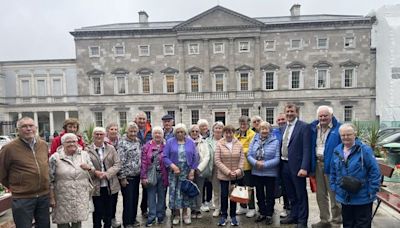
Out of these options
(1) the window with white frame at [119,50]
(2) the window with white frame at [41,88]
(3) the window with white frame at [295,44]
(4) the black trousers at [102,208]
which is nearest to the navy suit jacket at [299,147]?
(4) the black trousers at [102,208]

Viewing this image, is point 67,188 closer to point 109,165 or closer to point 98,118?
point 109,165

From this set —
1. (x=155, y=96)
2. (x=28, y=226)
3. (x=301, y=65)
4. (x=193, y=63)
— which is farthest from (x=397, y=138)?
(x=155, y=96)

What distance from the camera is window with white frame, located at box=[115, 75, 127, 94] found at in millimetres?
29422

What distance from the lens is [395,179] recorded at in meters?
6.57

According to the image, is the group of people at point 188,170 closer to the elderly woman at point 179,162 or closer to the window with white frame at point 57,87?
the elderly woman at point 179,162

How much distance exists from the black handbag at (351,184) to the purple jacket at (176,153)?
8.17ft

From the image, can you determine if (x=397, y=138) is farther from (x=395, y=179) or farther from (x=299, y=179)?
(x=299, y=179)

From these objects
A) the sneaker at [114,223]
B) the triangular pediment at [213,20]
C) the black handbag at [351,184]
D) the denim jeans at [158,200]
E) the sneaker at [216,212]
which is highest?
the triangular pediment at [213,20]

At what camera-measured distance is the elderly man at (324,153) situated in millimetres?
4293

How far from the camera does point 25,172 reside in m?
3.58

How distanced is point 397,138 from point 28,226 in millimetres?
13234

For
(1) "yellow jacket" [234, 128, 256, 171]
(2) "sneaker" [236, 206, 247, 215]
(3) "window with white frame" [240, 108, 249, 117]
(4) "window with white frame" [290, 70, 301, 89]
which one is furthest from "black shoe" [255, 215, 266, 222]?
(4) "window with white frame" [290, 70, 301, 89]

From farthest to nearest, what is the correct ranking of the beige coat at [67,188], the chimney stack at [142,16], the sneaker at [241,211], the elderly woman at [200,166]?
the chimney stack at [142,16], the sneaker at [241,211], the elderly woman at [200,166], the beige coat at [67,188]

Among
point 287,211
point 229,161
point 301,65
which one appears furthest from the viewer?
point 301,65
